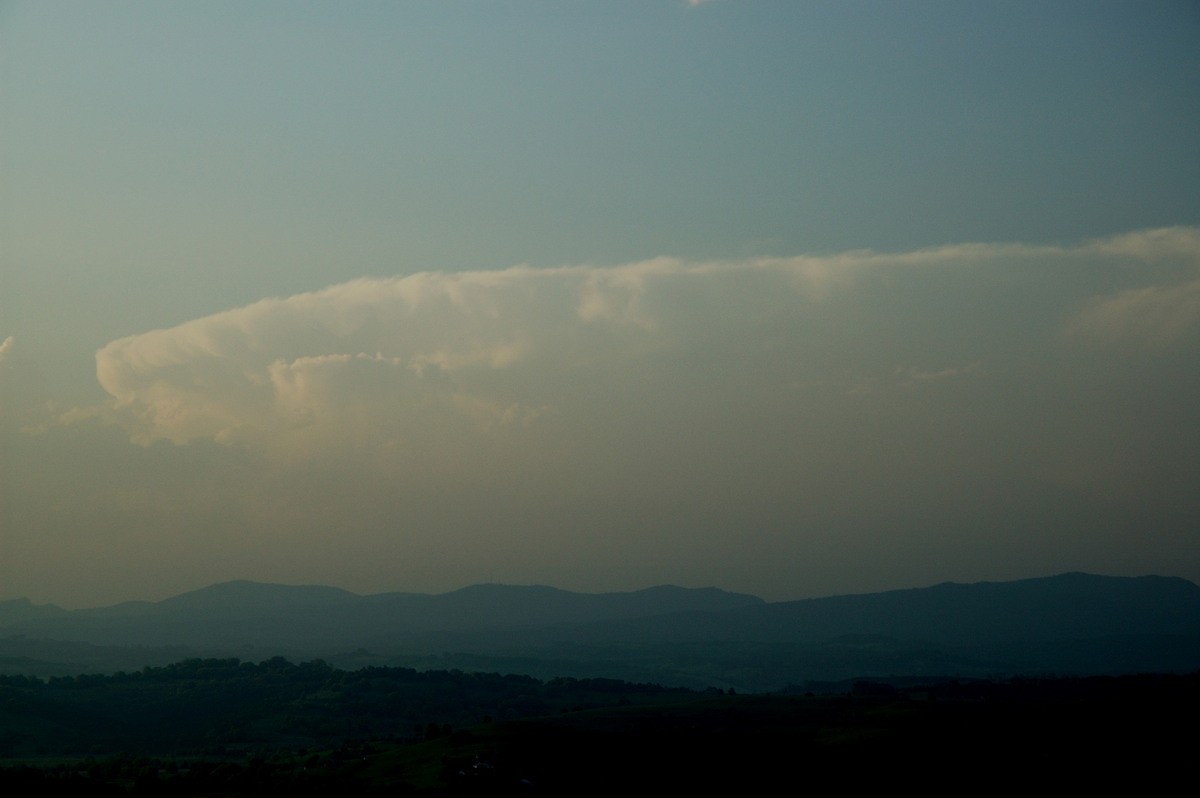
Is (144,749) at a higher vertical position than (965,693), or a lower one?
lower

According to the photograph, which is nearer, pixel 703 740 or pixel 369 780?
pixel 369 780

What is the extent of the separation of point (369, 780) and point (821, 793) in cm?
3859

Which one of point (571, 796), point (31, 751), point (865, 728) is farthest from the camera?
point (31, 751)

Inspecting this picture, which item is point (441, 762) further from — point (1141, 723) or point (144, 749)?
point (144, 749)

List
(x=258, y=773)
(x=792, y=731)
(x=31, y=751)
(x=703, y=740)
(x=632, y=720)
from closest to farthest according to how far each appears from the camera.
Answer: (x=258, y=773)
(x=703, y=740)
(x=792, y=731)
(x=632, y=720)
(x=31, y=751)

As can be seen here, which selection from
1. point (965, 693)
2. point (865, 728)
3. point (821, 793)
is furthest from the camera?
point (965, 693)

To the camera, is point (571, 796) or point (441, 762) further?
point (441, 762)

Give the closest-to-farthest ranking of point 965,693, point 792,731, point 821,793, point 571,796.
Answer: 1. point 571,796
2. point 821,793
3. point 792,731
4. point 965,693

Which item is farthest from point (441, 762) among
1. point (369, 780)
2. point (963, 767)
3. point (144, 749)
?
point (144, 749)

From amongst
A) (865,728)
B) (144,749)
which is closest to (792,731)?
(865,728)

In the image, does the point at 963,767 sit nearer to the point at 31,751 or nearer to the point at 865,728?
the point at 865,728

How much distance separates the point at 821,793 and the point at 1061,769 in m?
21.5

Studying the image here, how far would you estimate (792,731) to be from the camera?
12700 cm

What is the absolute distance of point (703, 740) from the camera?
101 meters
